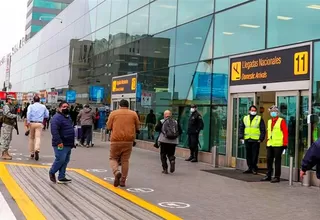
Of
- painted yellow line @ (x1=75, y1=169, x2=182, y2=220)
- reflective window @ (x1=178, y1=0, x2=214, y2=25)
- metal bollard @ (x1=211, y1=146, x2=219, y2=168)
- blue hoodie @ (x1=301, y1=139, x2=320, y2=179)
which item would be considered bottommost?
painted yellow line @ (x1=75, y1=169, x2=182, y2=220)

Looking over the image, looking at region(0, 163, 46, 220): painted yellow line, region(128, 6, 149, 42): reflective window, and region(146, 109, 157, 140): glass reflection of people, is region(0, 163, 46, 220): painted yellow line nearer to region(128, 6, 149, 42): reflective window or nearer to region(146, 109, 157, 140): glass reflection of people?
region(146, 109, 157, 140): glass reflection of people

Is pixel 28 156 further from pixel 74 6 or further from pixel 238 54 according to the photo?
pixel 74 6

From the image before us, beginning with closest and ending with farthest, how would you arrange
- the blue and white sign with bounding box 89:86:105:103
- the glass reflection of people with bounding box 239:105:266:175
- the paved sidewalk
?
the paved sidewalk, the glass reflection of people with bounding box 239:105:266:175, the blue and white sign with bounding box 89:86:105:103

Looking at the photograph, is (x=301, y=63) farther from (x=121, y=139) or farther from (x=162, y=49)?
(x=162, y=49)

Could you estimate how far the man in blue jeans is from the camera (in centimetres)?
849

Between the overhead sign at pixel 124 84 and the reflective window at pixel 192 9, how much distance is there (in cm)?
497

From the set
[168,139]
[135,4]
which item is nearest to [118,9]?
[135,4]

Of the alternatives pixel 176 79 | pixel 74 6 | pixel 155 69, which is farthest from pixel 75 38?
pixel 176 79

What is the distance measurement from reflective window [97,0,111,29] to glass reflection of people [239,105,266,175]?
17.4 metres

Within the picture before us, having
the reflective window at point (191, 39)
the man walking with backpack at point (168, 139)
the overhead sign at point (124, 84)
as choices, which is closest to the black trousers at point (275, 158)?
the man walking with backpack at point (168, 139)

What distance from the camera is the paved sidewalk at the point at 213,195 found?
673cm

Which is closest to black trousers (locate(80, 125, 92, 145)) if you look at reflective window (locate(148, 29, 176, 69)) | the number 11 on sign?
reflective window (locate(148, 29, 176, 69))

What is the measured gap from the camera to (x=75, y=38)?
35.0 meters

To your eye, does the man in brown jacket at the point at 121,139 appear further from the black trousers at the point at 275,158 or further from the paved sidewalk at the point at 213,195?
the black trousers at the point at 275,158
